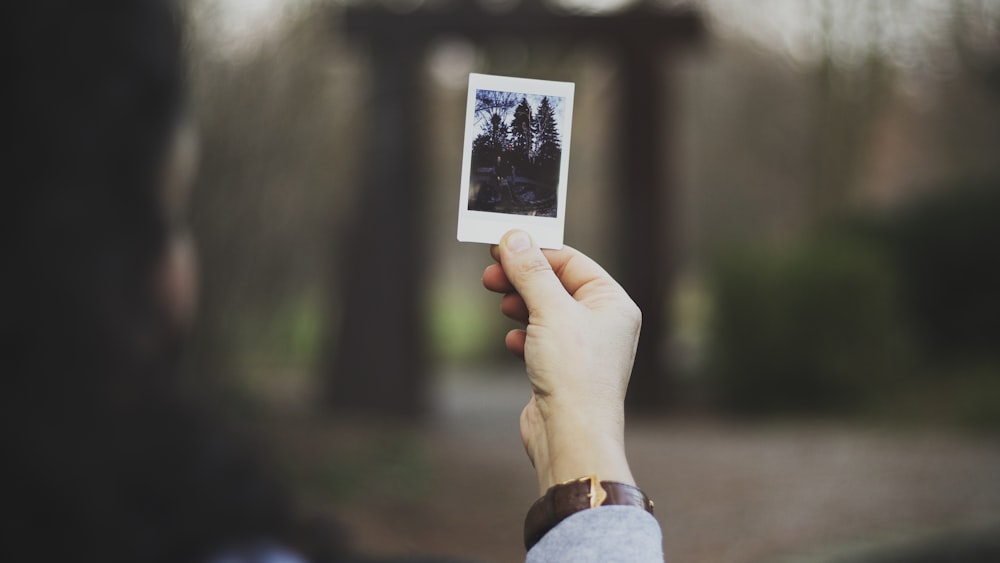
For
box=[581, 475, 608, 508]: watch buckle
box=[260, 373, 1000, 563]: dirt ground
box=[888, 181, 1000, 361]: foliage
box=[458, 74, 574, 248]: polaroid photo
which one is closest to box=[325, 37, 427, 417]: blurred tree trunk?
box=[260, 373, 1000, 563]: dirt ground

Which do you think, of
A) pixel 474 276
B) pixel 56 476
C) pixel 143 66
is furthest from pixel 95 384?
pixel 474 276

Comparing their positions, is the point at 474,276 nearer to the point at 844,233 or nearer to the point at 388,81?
the point at 844,233

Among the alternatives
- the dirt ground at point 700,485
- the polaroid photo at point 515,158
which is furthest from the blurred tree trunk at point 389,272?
the polaroid photo at point 515,158

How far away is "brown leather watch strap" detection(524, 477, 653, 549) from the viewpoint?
1.12m

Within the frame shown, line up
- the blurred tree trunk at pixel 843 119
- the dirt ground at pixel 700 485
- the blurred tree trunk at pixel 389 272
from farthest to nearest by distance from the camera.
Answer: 1. the blurred tree trunk at pixel 843 119
2. the blurred tree trunk at pixel 389 272
3. the dirt ground at pixel 700 485

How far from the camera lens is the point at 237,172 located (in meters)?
5.41

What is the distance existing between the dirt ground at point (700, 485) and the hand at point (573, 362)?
2.27 meters

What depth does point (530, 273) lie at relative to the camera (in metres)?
1.19

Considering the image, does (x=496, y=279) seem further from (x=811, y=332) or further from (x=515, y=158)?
(x=811, y=332)

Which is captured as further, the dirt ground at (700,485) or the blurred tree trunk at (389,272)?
the blurred tree trunk at (389,272)

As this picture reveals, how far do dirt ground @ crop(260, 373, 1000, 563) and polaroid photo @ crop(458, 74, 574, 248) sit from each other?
7.51 feet

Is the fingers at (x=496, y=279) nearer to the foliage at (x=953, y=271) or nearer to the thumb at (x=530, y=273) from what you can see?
the thumb at (x=530, y=273)

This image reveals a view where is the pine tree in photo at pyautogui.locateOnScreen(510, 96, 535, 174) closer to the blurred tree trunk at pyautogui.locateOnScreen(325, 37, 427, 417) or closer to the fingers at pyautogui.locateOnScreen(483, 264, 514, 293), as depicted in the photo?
the fingers at pyautogui.locateOnScreen(483, 264, 514, 293)

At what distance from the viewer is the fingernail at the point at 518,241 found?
1.21m
